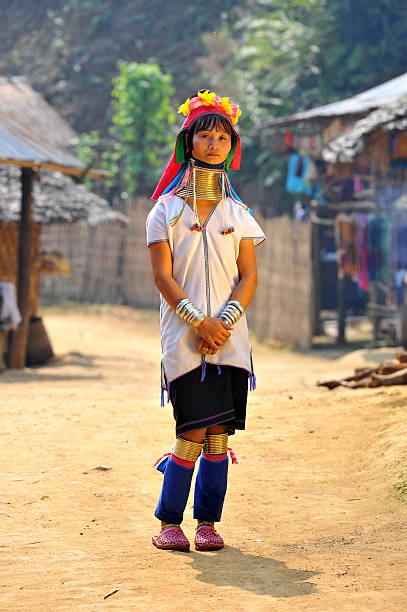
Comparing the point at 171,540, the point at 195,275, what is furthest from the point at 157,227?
the point at 171,540

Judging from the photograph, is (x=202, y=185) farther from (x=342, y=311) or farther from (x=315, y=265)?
(x=342, y=311)

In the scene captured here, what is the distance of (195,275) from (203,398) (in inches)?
20.2

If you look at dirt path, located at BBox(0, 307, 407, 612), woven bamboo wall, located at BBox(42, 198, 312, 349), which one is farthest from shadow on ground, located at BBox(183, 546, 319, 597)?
woven bamboo wall, located at BBox(42, 198, 312, 349)

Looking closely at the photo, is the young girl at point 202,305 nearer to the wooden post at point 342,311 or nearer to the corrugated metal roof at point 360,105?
the corrugated metal roof at point 360,105

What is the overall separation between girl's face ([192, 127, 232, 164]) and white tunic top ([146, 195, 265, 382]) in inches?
8.3

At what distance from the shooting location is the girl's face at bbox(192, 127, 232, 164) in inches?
162

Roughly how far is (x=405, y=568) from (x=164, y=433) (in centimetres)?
285

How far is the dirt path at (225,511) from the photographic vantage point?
346 centimetres

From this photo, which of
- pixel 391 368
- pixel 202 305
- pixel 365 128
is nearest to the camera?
pixel 202 305

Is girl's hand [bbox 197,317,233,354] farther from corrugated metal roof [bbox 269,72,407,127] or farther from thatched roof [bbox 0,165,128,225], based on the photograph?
thatched roof [bbox 0,165,128,225]

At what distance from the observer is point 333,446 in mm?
5926

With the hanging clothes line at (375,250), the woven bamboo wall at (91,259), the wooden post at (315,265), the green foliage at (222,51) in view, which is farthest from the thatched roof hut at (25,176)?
the green foliage at (222,51)

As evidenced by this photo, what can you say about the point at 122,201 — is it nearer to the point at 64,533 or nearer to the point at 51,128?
the point at 51,128

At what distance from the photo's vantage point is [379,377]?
757 centimetres
